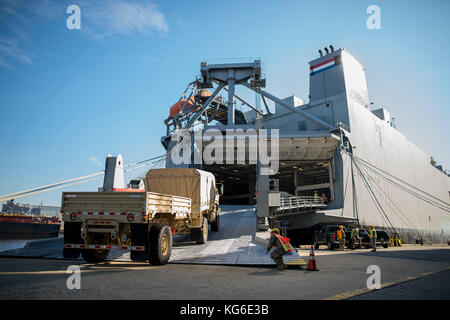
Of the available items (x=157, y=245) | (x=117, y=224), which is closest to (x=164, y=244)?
(x=157, y=245)

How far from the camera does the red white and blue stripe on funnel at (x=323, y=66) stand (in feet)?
132

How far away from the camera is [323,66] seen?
41.1 metres

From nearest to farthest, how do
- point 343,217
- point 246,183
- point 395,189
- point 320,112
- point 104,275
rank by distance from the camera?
point 104,275
point 343,217
point 320,112
point 395,189
point 246,183

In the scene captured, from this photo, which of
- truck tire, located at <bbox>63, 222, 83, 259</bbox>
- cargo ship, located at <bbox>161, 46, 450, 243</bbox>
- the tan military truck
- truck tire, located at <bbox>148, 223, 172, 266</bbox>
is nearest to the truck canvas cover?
the tan military truck

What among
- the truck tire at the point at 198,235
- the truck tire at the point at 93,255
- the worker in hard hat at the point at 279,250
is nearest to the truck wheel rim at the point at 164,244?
the truck tire at the point at 93,255

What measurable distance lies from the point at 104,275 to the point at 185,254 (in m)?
4.59

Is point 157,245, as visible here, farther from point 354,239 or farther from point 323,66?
point 323,66

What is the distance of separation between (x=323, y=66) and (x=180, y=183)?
3664cm

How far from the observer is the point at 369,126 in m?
37.2

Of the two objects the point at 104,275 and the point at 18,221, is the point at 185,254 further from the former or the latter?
the point at 18,221

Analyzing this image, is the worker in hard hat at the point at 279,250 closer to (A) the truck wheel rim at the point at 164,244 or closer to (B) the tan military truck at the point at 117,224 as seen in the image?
(A) the truck wheel rim at the point at 164,244

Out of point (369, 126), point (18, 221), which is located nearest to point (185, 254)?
point (369, 126)

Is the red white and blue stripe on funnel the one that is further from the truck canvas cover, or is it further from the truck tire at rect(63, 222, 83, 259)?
the truck tire at rect(63, 222, 83, 259)
